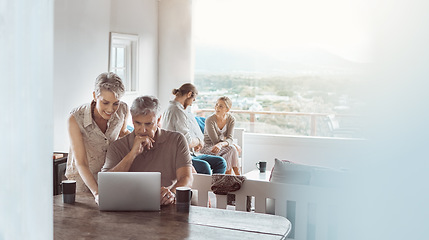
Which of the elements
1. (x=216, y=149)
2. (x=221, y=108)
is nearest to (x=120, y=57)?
(x=221, y=108)

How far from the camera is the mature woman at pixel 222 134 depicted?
581cm

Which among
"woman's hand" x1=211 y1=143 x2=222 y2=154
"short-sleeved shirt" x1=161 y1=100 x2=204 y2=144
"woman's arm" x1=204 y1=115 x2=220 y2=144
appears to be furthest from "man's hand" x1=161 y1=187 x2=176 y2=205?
"woman's arm" x1=204 y1=115 x2=220 y2=144

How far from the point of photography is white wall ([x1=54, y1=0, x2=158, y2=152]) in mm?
5020

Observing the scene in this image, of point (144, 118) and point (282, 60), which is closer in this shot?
point (144, 118)

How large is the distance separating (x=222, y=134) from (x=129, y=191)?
3567 millimetres

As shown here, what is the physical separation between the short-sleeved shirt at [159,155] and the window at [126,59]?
3.52 metres

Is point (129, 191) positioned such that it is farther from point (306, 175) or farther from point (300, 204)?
point (306, 175)

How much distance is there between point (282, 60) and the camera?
7492mm

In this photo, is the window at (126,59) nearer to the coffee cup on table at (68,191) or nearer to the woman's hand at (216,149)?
the woman's hand at (216,149)

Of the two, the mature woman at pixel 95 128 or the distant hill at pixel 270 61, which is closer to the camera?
the mature woman at pixel 95 128

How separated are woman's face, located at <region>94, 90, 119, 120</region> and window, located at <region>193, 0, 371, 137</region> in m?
4.55

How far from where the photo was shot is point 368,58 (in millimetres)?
7379

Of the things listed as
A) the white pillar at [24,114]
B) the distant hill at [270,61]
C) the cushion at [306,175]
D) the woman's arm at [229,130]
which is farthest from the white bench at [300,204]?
the distant hill at [270,61]

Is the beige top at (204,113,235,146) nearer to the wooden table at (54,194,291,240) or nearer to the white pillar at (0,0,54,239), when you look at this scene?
the wooden table at (54,194,291,240)
